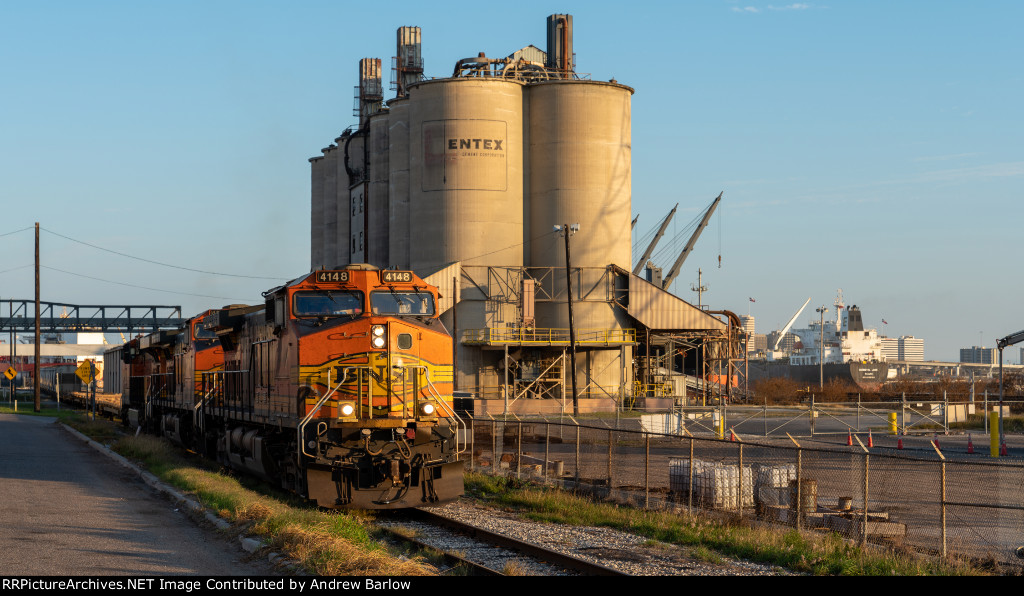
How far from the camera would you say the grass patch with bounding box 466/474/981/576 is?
43.1 feet

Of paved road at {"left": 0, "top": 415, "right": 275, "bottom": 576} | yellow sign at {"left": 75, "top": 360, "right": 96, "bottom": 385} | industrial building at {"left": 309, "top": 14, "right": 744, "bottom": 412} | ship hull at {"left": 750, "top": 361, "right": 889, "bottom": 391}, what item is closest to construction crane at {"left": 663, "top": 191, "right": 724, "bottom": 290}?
industrial building at {"left": 309, "top": 14, "right": 744, "bottom": 412}

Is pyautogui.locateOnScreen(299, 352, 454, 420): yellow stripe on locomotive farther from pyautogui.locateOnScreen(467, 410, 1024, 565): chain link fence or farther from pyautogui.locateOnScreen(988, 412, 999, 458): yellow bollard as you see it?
pyautogui.locateOnScreen(988, 412, 999, 458): yellow bollard

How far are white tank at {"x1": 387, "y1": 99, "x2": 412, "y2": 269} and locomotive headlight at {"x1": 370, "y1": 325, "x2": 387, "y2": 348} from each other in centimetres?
5078

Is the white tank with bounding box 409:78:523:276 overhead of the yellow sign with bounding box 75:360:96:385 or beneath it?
overhead

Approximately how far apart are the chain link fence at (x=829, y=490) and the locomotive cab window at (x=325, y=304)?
234 inches

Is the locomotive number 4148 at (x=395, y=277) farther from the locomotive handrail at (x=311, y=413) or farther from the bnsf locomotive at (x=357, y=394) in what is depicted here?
the locomotive handrail at (x=311, y=413)

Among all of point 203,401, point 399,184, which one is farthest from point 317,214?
point 203,401

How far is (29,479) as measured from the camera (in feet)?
77.1

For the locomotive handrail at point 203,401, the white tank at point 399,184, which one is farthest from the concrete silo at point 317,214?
the locomotive handrail at point 203,401

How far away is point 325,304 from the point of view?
64.1 ft

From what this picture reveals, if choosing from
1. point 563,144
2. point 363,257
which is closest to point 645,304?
point 563,144

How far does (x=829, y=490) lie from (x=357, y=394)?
40.6 ft

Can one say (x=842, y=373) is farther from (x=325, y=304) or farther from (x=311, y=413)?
(x=311, y=413)

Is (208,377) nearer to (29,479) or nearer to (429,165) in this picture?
(29,479)
